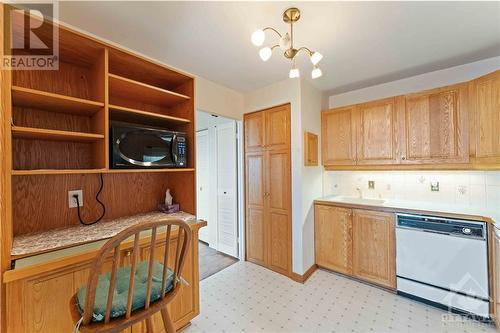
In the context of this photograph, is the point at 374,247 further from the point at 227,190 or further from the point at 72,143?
the point at 72,143

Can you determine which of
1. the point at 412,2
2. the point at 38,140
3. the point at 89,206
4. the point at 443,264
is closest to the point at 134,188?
the point at 89,206

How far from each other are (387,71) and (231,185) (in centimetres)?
239

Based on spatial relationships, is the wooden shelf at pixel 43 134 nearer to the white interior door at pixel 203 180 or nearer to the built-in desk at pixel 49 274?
the built-in desk at pixel 49 274

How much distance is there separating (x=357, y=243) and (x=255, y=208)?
129cm

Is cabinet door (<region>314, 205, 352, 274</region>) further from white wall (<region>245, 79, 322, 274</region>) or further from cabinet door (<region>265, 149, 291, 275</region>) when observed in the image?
cabinet door (<region>265, 149, 291, 275</region>)

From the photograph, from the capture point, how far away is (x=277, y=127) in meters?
2.68

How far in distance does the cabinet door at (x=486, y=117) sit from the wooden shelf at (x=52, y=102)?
309 cm

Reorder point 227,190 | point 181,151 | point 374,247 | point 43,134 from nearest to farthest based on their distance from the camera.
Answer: point 43,134, point 181,151, point 374,247, point 227,190

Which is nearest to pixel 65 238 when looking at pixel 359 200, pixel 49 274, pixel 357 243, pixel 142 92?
pixel 49 274

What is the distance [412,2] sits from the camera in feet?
4.45

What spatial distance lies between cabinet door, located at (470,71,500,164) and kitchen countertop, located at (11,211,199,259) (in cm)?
260

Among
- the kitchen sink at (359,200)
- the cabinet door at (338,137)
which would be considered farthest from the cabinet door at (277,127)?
the kitchen sink at (359,200)

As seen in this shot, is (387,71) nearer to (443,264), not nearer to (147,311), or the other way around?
(443,264)

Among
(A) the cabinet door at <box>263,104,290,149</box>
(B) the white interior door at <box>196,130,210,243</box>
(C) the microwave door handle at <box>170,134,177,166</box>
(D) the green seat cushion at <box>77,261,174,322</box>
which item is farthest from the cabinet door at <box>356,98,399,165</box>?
(D) the green seat cushion at <box>77,261,174,322</box>
